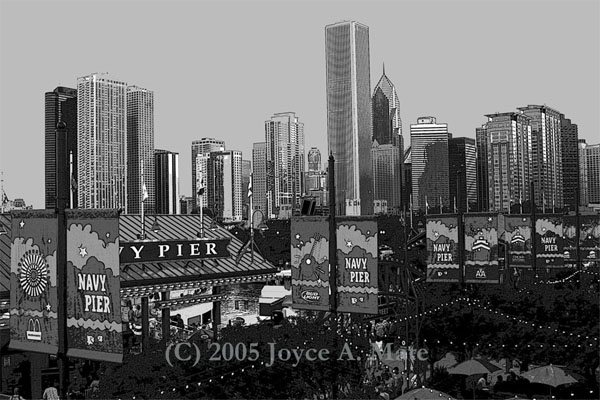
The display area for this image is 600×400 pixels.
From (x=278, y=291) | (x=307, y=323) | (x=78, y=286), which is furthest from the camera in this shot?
(x=278, y=291)

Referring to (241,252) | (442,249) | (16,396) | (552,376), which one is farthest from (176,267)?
(552,376)

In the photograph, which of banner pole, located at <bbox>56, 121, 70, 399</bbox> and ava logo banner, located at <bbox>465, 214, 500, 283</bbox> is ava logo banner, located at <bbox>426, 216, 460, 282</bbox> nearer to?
ava logo banner, located at <bbox>465, 214, 500, 283</bbox>

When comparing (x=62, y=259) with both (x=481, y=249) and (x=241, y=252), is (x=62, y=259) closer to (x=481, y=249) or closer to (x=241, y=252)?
(x=241, y=252)

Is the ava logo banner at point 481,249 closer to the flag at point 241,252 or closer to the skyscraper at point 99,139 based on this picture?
the flag at point 241,252

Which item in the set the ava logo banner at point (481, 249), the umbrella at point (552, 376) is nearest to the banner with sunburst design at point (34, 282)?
the umbrella at point (552, 376)

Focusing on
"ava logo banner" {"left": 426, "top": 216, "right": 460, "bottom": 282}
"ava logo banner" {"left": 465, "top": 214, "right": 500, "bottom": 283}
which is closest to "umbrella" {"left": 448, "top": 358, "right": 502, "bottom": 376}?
"ava logo banner" {"left": 465, "top": 214, "right": 500, "bottom": 283}

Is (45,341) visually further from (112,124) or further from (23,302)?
(112,124)

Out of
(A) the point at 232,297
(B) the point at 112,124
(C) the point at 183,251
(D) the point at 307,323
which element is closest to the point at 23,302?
(D) the point at 307,323
